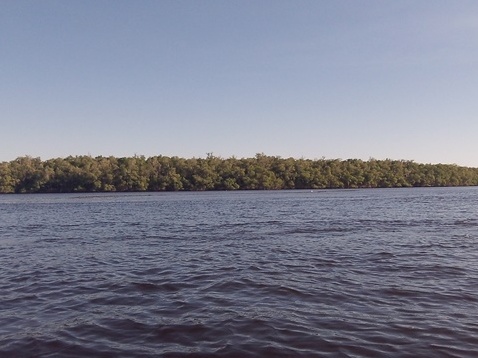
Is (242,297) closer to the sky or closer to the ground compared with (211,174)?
closer to the ground

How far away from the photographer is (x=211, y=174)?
5684 inches

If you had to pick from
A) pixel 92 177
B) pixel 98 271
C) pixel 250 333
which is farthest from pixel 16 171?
pixel 250 333

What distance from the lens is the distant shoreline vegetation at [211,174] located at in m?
132

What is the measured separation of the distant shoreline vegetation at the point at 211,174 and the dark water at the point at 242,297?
369 ft

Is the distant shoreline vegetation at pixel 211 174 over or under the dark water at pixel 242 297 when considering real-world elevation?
over

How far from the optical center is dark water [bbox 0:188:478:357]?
9.72 meters

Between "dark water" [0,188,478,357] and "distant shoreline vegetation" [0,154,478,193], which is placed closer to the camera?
"dark water" [0,188,478,357]

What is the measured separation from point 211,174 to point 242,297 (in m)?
131

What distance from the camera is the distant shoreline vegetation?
A: 434ft

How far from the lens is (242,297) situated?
13.4 m

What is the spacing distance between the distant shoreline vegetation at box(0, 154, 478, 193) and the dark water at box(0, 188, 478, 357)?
4422 inches

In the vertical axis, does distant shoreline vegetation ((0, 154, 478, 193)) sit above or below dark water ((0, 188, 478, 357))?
above

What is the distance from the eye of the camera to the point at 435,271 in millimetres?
16312

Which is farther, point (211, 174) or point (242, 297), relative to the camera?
point (211, 174)
